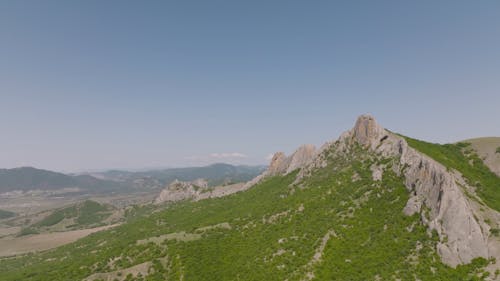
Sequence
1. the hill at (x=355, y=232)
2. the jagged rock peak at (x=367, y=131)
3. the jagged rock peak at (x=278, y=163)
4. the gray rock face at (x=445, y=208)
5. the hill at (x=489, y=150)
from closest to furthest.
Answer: the gray rock face at (x=445, y=208)
the hill at (x=355, y=232)
the hill at (x=489, y=150)
the jagged rock peak at (x=367, y=131)
the jagged rock peak at (x=278, y=163)

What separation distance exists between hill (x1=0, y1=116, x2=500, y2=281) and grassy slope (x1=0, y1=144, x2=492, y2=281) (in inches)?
10.0

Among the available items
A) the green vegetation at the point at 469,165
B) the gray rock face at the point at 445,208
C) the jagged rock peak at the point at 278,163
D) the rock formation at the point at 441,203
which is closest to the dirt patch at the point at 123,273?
the rock formation at the point at 441,203

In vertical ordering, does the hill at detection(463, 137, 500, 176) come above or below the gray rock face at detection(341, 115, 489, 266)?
above

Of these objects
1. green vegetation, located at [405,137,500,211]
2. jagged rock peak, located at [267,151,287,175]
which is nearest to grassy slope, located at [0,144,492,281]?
green vegetation, located at [405,137,500,211]

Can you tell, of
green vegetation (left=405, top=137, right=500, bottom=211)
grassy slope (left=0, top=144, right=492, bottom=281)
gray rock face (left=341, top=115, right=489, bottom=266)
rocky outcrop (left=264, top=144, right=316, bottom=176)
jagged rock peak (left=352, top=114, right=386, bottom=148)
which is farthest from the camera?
rocky outcrop (left=264, top=144, right=316, bottom=176)

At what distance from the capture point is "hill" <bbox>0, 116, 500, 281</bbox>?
53.0 meters

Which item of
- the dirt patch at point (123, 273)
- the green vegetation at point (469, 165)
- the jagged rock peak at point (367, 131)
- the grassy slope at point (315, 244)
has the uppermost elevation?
the jagged rock peak at point (367, 131)

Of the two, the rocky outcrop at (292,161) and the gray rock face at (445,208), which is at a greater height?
the rocky outcrop at (292,161)

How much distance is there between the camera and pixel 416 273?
2003 inches

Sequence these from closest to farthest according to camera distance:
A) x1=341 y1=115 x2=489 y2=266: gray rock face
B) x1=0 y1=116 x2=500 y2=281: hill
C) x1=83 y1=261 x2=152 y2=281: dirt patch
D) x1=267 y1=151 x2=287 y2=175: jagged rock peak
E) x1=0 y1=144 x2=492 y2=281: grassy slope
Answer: x1=341 y1=115 x2=489 y2=266: gray rock face
x1=0 y1=116 x2=500 y2=281: hill
x1=0 y1=144 x2=492 y2=281: grassy slope
x1=83 y1=261 x2=152 y2=281: dirt patch
x1=267 y1=151 x2=287 y2=175: jagged rock peak

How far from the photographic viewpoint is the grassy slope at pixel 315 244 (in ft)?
184

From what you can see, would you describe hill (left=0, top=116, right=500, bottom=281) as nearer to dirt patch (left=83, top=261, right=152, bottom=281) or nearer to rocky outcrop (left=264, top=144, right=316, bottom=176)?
dirt patch (left=83, top=261, right=152, bottom=281)

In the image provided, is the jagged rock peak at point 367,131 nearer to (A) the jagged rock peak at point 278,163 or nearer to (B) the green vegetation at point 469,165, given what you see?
(B) the green vegetation at point 469,165

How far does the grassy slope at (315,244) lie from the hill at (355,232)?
254 mm
